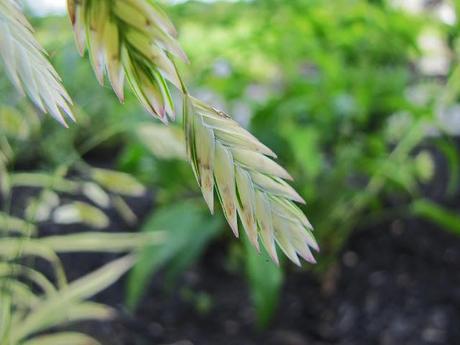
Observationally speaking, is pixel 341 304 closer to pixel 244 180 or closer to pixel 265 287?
pixel 265 287

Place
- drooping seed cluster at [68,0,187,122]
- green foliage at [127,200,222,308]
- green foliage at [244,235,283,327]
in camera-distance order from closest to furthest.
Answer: drooping seed cluster at [68,0,187,122] < green foliage at [244,235,283,327] < green foliage at [127,200,222,308]

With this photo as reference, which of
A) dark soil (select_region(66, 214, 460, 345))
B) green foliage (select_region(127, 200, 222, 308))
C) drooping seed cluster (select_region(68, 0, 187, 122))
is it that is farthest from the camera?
dark soil (select_region(66, 214, 460, 345))

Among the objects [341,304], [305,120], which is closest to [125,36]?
[341,304]

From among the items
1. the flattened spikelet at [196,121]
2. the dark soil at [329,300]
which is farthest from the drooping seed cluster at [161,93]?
the dark soil at [329,300]

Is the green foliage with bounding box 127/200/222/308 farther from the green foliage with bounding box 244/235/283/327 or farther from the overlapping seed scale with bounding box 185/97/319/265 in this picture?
the overlapping seed scale with bounding box 185/97/319/265

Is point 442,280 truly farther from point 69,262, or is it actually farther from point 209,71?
point 69,262

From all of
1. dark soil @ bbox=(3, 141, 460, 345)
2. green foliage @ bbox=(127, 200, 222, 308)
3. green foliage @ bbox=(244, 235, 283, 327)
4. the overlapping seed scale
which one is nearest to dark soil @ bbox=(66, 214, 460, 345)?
dark soil @ bbox=(3, 141, 460, 345)

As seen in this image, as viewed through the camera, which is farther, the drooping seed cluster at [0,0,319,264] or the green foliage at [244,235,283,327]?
the green foliage at [244,235,283,327]
